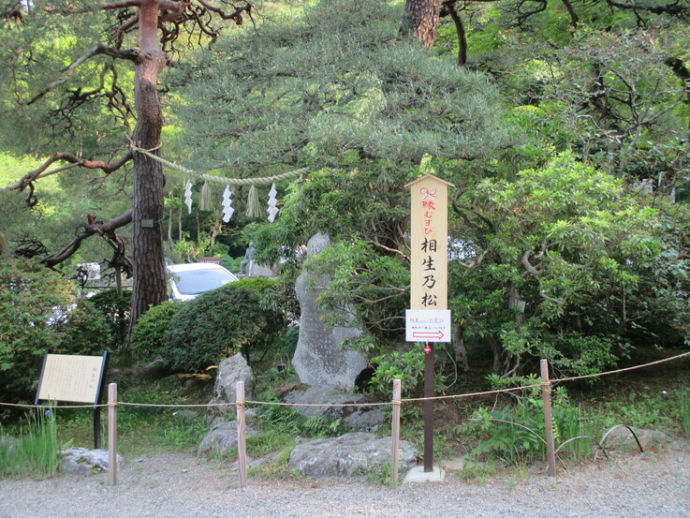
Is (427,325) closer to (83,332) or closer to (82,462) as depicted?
(82,462)

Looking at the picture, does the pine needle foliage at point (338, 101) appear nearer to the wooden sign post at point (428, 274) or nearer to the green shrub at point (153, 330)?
the wooden sign post at point (428, 274)

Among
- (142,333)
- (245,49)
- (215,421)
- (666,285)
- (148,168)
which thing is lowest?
(215,421)

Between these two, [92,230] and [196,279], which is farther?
[196,279]

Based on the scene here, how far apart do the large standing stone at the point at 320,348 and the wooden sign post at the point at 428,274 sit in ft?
7.83

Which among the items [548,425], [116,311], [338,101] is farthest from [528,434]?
[116,311]

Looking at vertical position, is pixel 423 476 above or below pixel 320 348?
below

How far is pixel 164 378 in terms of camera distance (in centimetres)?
980

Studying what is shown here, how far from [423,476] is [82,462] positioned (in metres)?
3.22

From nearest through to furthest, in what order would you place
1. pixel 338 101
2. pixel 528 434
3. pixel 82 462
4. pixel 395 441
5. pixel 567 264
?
pixel 395 441
pixel 528 434
pixel 567 264
pixel 82 462
pixel 338 101

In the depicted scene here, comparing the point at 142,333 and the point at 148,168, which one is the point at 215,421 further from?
the point at 148,168

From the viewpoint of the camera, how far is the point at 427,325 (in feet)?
16.8

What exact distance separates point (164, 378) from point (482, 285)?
18.3 feet

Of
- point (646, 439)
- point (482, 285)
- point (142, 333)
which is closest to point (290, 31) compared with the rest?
point (482, 285)

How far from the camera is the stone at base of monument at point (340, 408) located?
21.0 ft
